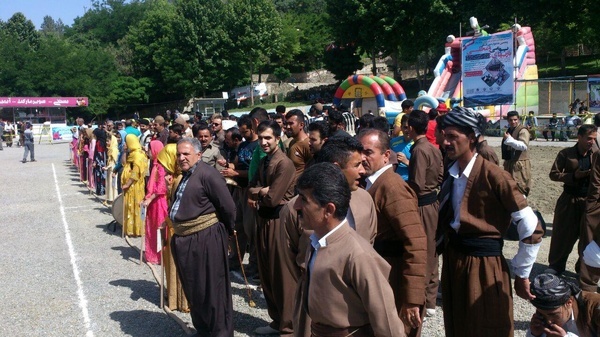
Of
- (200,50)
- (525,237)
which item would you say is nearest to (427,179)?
(525,237)

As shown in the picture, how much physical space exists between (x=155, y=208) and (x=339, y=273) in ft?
18.7

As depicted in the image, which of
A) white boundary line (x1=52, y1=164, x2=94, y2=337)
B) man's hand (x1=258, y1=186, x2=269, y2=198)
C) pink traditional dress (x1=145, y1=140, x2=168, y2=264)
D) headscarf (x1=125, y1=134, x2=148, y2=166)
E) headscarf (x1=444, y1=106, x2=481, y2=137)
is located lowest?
white boundary line (x1=52, y1=164, x2=94, y2=337)

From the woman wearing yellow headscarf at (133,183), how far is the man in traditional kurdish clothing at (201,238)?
4485 millimetres

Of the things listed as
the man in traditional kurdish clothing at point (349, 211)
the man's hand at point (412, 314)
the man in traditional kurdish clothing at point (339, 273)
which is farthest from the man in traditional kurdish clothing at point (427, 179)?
the man in traditional kurdish clothing at point (339, 273)

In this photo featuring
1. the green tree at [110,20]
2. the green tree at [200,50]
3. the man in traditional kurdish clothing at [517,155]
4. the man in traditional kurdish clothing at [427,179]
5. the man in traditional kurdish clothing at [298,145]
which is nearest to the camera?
the man in traditional kurdish clothing at [427,179]

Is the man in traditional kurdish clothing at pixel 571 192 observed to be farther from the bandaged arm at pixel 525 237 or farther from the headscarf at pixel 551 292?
the headscarf at pixel 551 292

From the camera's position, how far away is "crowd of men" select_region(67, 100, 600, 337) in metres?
2.76

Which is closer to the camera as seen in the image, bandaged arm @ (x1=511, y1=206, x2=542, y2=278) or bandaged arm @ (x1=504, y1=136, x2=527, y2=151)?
bandaged arm @ (x1=511, y1=206, x2=542, y2=278)

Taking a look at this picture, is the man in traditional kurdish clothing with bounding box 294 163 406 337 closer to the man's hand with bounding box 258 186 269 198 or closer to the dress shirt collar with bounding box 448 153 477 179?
the dress shirt collar with bounding box 448 153 477 179

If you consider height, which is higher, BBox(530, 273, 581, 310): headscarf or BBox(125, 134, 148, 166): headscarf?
BBox(125, 134, 148, 166): headscarf

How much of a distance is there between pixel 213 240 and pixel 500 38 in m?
23.7

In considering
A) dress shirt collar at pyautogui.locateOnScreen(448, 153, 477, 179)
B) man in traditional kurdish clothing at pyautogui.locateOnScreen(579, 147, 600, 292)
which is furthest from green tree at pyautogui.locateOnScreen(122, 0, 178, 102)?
dress shirt collar at pyautogui.locateOnScreen(448, 153, 477, 179)

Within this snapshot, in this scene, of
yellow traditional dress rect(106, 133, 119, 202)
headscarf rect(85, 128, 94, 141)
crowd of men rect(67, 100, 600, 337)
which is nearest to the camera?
crowd of men rect(67, 100, 600, 337)

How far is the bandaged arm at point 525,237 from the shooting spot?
3.54 metres
